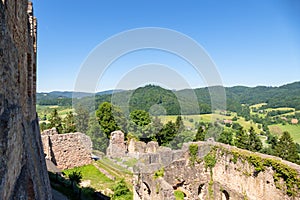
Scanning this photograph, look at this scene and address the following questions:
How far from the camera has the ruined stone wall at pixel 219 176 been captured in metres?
9.34

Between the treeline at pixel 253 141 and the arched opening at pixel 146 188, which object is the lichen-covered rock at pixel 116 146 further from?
the arched opening at pixel 146 188

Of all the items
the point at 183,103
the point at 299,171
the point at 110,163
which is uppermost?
the point at 183,103

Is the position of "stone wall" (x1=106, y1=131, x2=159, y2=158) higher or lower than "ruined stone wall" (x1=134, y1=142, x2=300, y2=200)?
lower

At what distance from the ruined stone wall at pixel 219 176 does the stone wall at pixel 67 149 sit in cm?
732

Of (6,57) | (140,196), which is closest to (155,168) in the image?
(140,196)

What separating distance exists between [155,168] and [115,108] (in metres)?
20.4

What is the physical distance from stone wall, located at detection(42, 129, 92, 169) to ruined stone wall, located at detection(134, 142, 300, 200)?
24.0ft

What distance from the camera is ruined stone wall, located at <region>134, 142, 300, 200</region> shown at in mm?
9344

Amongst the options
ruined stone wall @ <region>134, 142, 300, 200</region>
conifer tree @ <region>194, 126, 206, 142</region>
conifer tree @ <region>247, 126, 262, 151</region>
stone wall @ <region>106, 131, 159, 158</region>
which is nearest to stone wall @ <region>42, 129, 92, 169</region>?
stone wall @ <region>106, 131, 159, 158</region>

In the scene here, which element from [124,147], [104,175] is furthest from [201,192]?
[124,147]

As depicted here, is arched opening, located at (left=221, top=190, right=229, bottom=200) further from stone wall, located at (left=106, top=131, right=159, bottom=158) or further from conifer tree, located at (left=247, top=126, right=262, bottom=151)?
conifer tree, located at (left=247, top=126, right=262, bottom=151)

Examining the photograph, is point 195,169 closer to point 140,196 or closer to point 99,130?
point 140,196

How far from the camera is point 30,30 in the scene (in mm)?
7031

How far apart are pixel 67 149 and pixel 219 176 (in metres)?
10.7
